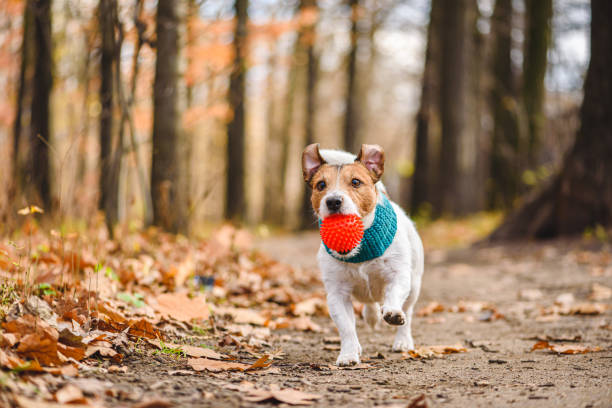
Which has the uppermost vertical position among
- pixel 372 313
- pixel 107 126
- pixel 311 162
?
pixel 107 126

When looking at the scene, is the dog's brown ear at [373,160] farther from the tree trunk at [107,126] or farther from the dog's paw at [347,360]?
the tree trunk at [107,126]

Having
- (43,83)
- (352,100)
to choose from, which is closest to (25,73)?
(43,83)

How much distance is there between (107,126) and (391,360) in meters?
7.33

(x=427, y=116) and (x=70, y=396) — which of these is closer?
(x=70, y=396)

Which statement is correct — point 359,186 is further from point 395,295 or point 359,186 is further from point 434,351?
point 434,351

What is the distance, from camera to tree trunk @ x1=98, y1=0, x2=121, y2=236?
673 centimetres

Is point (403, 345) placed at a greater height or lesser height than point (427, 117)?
lesser

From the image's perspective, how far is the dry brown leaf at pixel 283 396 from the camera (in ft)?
8.91

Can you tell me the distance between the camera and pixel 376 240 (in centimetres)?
392

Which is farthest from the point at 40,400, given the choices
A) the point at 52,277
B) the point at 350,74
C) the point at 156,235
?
the point at 350,74

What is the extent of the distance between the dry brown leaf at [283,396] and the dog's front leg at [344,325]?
3.00ft

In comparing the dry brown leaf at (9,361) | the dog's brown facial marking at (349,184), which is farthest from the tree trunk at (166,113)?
the dry brown leaf at (9,361)

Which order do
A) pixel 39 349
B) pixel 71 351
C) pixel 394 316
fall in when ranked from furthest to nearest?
pixel 394 316 → pixel 71 351 → pixel 39 349

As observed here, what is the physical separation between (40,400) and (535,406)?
2141 millimetres
